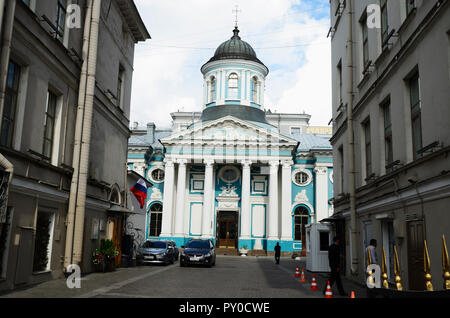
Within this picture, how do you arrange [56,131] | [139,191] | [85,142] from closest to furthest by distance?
[56,131]
[85,142]
[139,191]

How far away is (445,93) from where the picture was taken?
899 centimetres

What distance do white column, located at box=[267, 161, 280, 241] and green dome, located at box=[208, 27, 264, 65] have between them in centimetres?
1275

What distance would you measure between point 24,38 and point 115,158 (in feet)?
30.7

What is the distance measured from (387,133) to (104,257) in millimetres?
11549

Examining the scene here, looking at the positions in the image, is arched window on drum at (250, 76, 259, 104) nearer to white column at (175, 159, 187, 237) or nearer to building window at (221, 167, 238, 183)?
building window at (221, 167, 238, 183)

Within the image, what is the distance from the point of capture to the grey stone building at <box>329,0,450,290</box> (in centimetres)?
929

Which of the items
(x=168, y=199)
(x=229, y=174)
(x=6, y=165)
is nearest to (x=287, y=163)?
(x=229, y=174)

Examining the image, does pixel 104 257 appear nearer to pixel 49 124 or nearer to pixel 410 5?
pixel 49 124

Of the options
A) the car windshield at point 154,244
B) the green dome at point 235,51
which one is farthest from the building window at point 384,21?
the green dome at point 235,51

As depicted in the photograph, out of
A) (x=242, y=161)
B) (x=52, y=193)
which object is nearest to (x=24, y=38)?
(x=52, y=193)

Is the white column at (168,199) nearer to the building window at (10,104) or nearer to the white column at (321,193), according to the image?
the white column at (321,193)

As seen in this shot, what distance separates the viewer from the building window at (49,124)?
13.7 m

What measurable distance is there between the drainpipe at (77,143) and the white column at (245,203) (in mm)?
25797

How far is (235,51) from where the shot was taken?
154ft
